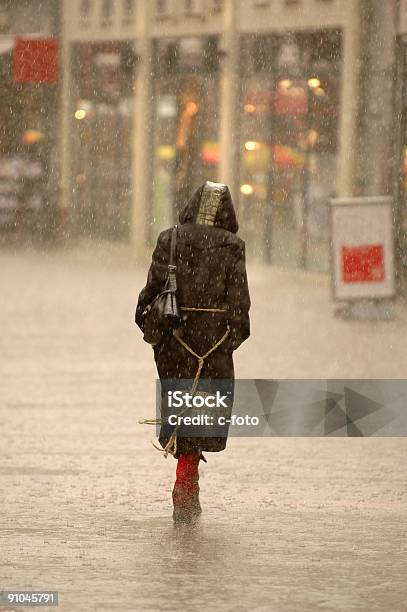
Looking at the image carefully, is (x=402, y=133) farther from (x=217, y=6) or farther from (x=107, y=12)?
(x=107, y=12)

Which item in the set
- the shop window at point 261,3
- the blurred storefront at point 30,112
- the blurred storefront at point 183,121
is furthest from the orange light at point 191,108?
the blurred storefront at point 30,112

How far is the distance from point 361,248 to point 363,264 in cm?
25

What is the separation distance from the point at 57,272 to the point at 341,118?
4647 mm

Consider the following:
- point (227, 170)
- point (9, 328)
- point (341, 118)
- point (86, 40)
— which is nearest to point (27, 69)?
point (86, 40)

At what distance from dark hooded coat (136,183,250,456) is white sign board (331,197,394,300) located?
932cm

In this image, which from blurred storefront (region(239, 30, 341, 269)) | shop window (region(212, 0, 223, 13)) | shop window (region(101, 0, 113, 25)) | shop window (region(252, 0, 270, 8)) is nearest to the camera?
blurred storefront (region(239, 30, 341, 269))

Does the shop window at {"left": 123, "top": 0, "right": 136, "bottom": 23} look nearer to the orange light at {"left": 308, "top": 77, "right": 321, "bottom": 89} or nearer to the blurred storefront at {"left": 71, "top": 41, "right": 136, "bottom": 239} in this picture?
the blurred storefront at {"left": 71, "top": 41, "right": 136, "bottom": 239}

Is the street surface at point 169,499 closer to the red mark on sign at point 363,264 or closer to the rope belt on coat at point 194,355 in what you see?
the rope belt on coat at point 194,355

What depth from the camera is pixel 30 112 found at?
3541 cm

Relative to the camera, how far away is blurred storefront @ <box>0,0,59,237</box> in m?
34.1

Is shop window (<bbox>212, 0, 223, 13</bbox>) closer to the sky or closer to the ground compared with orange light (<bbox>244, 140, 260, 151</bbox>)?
Answer: closer to the sky

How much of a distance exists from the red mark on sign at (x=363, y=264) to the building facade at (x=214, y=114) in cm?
660

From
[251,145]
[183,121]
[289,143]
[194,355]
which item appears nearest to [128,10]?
[183,121]

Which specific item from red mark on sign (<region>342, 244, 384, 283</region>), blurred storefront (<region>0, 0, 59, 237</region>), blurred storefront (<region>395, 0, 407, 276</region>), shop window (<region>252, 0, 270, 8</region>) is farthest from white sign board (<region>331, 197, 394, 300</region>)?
blurred storefront (<region>0, 0, 59, 237</region>)
